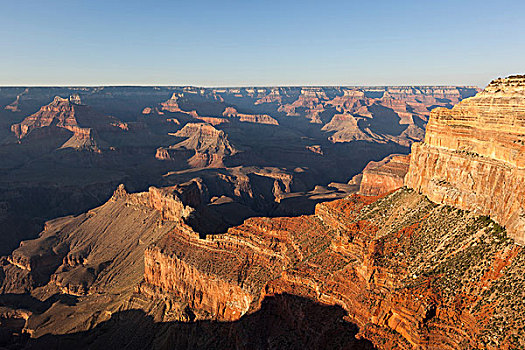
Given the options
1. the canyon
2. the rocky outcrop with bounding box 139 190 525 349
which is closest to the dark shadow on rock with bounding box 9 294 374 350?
the canyon

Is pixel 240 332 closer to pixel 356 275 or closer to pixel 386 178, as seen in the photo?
pixel 356 275

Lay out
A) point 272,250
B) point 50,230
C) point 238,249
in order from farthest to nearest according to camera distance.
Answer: point 50,230 < point 238,249 < point 272,250

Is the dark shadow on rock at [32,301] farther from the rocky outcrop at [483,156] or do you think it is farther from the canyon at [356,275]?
the rocky outcrop at [483,156]

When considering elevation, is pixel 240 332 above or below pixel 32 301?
above

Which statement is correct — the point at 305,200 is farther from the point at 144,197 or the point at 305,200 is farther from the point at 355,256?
the point at 355,256

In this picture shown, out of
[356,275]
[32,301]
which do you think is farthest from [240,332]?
[32,301]

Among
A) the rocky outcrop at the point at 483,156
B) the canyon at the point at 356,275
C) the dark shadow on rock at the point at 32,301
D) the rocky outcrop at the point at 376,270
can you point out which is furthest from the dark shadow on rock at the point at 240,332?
the rocky outcrop at the point at 483,156

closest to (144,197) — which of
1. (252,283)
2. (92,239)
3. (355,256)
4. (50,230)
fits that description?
(92,239)
